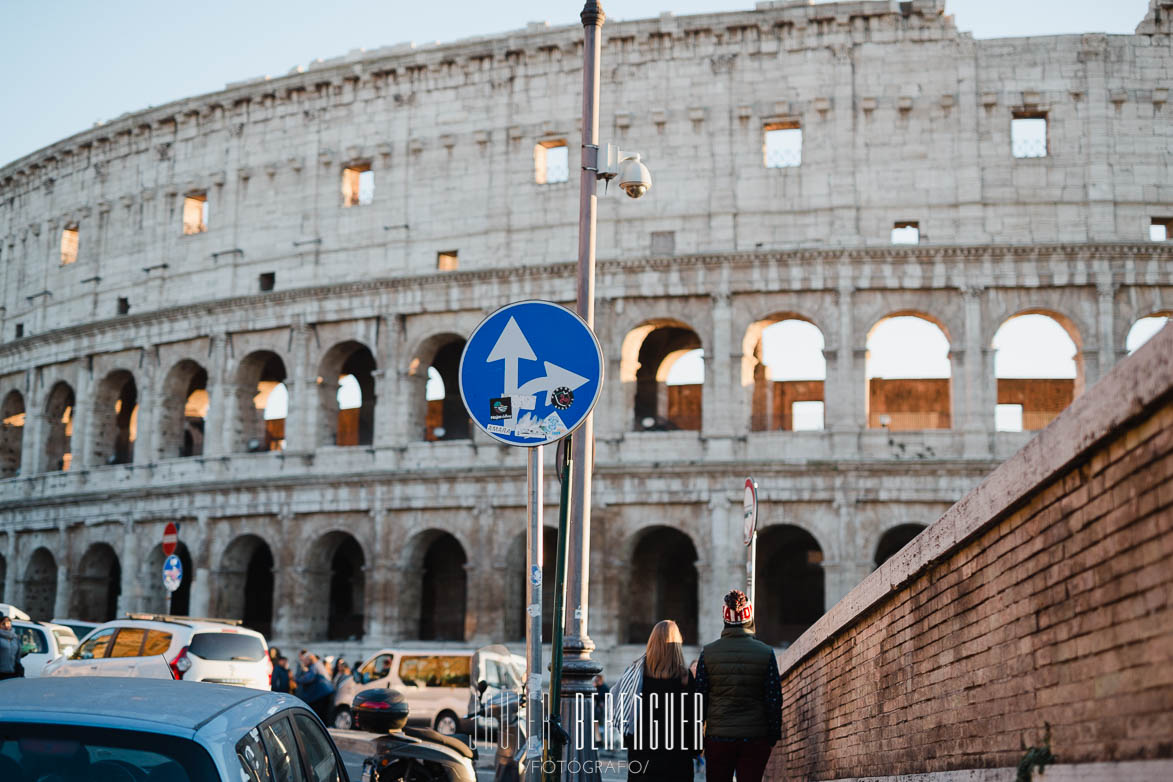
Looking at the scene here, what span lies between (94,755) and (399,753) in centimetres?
556

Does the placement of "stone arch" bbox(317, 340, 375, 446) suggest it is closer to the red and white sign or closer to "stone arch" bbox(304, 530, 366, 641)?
"stone arch" bbox(304, 530, 366, 641)

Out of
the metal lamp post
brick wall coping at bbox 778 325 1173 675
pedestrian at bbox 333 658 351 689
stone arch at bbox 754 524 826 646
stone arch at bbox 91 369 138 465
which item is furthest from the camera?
stone arch at bbox 91 369 138 465

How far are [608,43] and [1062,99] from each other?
423 inches

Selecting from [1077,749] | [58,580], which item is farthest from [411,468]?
[1077,749]

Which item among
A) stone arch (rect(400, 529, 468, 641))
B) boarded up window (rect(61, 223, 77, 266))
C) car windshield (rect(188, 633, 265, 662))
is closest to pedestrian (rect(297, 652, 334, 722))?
car windshield (rect(188, 633, 265, 662))

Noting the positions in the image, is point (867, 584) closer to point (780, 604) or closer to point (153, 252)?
point (780, 604)

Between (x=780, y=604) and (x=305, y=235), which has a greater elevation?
(x=305, y=235)

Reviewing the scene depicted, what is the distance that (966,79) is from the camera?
3048 cm

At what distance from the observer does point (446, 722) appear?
24.0 m

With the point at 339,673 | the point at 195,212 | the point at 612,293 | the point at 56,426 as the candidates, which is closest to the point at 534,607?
the point at 339,673

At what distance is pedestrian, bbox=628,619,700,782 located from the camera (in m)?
8.63

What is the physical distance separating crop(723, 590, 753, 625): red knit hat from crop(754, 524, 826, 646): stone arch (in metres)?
24.3

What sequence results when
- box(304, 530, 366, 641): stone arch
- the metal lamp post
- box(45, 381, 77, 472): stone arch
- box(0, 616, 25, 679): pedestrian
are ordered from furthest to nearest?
1. box(45, 381, 77, 472): stone arch
2. box(304, 530, 366, 641): stone arch
3. box(0, 616, 25, 679): pedestrian
4. the metal lamp post

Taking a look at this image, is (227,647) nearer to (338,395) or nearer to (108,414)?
(338,395)
